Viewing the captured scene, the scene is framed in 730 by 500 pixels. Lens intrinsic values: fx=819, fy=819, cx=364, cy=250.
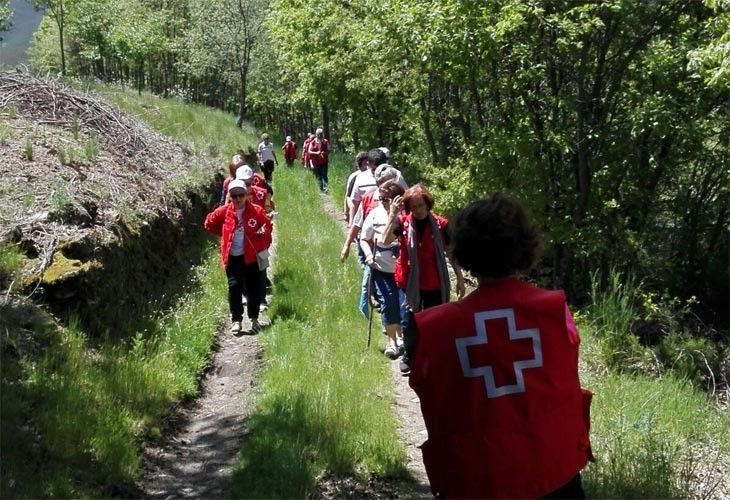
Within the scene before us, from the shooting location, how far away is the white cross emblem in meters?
2.82

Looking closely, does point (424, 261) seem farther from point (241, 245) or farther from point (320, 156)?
point (320, 156)

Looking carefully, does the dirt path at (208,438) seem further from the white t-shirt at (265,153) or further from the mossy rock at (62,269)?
the white t-shirt at (265,153)

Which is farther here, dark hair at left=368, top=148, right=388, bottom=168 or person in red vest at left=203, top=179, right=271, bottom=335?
dark hair at left=368, top=148, right=388, bottom=168

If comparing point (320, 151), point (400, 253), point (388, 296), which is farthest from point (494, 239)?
point (320, 151)

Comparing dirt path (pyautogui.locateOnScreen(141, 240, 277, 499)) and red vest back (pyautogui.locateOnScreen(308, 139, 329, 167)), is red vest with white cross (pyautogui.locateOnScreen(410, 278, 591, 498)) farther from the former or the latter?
red vest back (pyautogui.locateOnScreen(308, 139, 329, 167))

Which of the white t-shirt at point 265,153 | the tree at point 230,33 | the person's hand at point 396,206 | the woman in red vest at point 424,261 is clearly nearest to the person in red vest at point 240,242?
the person's hand at point 396,206

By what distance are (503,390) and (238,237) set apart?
22.0 feet

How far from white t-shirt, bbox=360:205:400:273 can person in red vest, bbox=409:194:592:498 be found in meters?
4.68

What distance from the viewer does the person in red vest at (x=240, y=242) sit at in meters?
9.21

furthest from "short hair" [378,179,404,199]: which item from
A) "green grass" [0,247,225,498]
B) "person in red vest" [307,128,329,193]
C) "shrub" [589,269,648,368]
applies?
"person in red vest" [307,128,329,193]

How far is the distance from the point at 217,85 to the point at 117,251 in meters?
54.5

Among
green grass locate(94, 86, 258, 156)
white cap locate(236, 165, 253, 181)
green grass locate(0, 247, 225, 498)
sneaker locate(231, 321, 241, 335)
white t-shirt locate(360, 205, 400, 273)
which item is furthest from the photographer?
green grass locate(94, 86, 258, 156)

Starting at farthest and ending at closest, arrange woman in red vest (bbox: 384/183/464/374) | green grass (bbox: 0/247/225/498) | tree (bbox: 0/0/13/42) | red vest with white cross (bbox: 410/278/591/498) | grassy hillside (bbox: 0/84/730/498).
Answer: tree (bbox: 0/0/13/42) < woman in red vest (bbox: 384/183/464/374) < grassy hillside (bbox: 0/84/730/498) < green grass (bbox: 0/247/225/498) < red vest with white cross (bbox: 410/278/591/498)

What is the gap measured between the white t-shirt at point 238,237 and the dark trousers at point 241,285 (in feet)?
0.21
